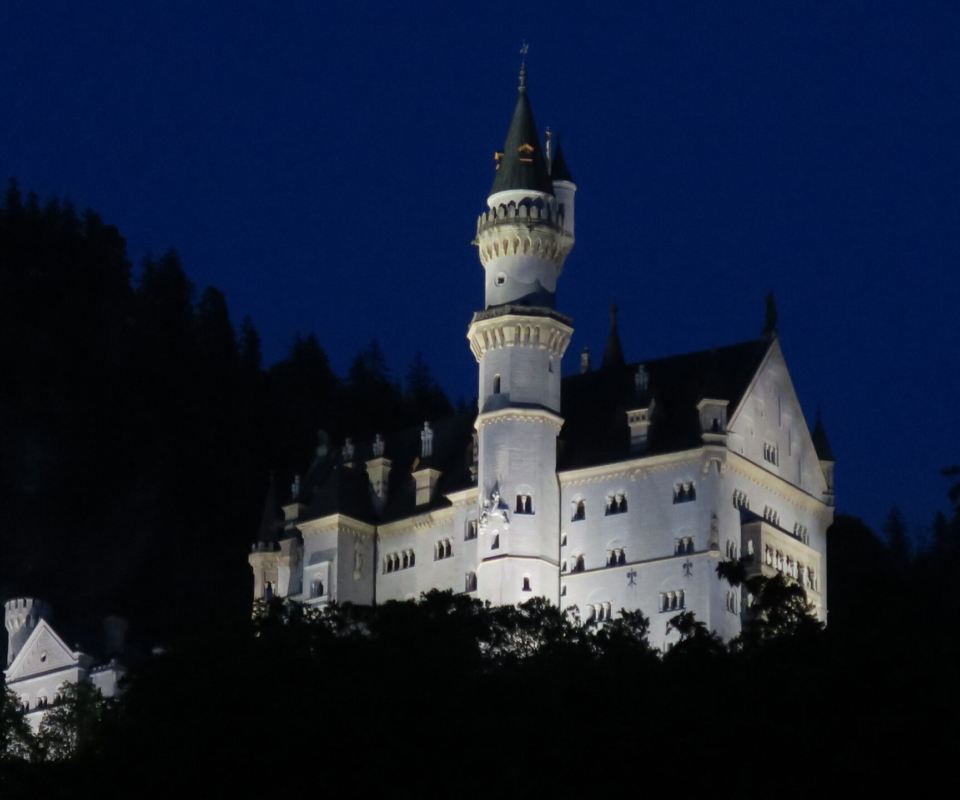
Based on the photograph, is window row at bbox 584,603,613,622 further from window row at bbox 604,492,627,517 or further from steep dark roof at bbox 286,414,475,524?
steep dark roof at bbox 286,414,475,524

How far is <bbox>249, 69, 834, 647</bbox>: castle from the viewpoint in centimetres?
9394

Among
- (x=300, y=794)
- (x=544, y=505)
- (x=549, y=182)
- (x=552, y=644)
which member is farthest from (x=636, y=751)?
(x=549, y=182)

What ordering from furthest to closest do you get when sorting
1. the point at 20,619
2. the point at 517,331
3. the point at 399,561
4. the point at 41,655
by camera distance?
the point at 20,619, the point at 41,655, the point at 399,561, the point at 517,331

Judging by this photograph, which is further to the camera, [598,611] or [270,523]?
[270,523]

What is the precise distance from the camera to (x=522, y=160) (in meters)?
99.4

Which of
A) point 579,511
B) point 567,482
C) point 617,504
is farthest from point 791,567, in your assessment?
point 567,482

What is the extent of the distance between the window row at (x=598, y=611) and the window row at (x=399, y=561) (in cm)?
966

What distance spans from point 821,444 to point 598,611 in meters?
13.6

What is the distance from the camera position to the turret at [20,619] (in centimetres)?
11075

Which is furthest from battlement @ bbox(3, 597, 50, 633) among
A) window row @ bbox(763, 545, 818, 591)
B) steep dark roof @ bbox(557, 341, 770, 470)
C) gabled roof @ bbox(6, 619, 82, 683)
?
window row @ bbox(763, 545, 818, 591)

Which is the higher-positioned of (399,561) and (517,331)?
(517,331)

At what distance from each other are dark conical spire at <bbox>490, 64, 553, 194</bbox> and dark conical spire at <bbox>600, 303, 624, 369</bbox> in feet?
36.2

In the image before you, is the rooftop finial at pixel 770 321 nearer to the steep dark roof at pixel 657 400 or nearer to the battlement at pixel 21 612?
the steep dark roof at pixel 657 400

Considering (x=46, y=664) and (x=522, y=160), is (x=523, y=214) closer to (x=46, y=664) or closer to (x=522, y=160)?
(x=522, y=160)
